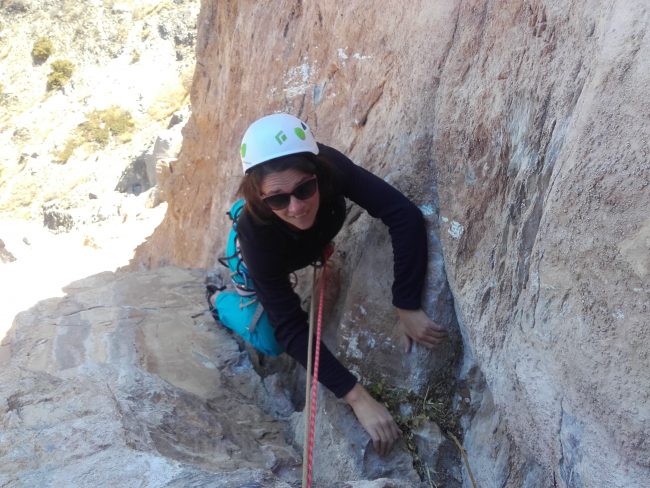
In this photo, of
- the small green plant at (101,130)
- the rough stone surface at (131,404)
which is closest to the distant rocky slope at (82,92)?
the small green plant at (101,130)

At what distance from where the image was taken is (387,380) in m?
2.94

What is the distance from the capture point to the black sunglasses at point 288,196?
8.54 ft

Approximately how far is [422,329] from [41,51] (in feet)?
96.5

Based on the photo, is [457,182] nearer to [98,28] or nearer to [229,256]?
[229,256]

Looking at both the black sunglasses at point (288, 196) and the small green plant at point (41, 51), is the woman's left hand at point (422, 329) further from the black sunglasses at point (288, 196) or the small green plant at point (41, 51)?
the small green plant at point (41, 51)

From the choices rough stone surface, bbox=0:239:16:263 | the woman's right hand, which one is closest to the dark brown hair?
the woman's right hand

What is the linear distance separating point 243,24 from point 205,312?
3.06 meters

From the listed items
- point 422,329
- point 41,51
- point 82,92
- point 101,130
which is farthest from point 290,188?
point 41,51

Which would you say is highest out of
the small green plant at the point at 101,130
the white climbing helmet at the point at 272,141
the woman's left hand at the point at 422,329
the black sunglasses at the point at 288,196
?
the white climbing helmet at the point at 272,141

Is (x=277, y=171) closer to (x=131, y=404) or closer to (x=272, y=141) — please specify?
(x=272, y=141)

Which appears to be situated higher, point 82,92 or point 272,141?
point 272,141

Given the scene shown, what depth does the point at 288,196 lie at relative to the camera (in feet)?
8.54

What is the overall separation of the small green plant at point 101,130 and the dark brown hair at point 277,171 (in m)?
23.0

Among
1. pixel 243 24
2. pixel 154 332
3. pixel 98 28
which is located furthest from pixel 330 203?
pixel 98 28
